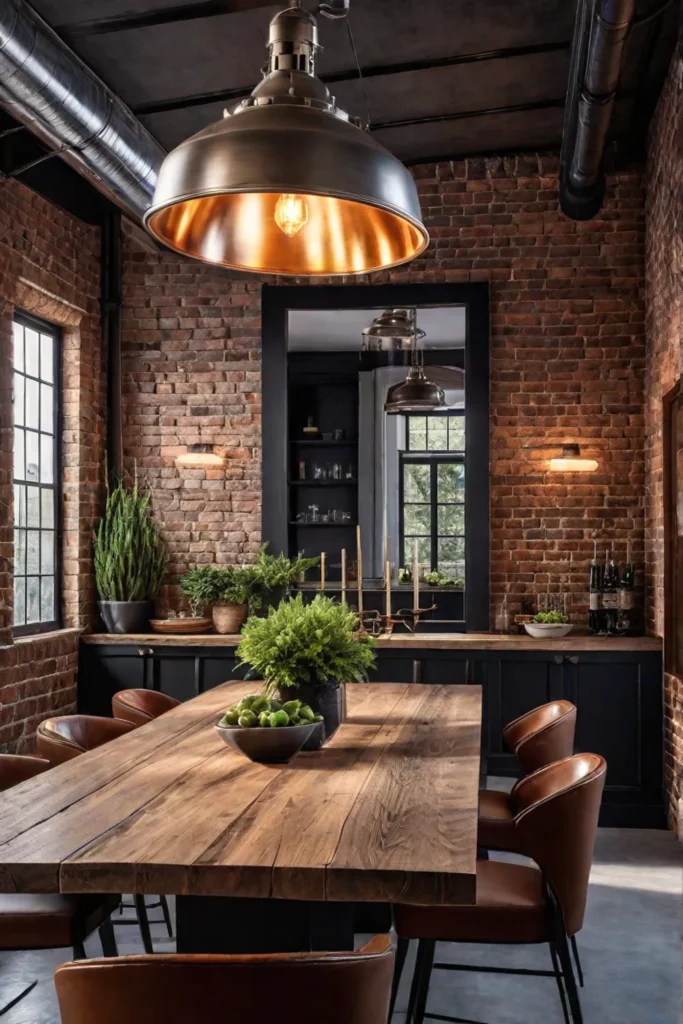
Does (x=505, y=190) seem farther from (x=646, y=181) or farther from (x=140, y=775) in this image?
(x=140, y=775)

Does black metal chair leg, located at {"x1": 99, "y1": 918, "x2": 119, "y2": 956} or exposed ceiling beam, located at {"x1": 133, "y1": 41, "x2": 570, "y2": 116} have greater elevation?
exposed ceiling beam, located at {"x1": 133, "y1": 41, "x2": 570, "y2": 116}

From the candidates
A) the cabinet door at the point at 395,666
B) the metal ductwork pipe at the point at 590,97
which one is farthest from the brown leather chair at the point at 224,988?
the cabinet door at the point at 395,666

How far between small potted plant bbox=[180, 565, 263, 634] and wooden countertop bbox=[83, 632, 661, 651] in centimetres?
11

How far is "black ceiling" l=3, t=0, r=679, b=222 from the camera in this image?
195 inches

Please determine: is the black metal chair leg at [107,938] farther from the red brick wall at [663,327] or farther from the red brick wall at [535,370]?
the red brick wall at [535,370]

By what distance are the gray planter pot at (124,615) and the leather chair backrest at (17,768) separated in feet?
10.5

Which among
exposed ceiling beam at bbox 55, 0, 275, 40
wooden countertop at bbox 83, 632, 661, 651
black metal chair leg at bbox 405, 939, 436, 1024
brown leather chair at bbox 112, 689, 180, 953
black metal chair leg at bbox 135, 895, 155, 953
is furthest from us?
wooden countertop at bbox 83, 632, 661, 651

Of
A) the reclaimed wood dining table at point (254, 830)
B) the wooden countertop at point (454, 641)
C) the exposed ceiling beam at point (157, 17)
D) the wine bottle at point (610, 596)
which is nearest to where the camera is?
the reclaimed wood dining table at point (254, 830)

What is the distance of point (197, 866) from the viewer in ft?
7.33

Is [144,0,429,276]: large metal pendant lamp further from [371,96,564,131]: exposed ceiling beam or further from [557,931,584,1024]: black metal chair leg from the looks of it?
[371,96,564,131]: exposed ceiling beam

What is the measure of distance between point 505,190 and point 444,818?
17.2ft

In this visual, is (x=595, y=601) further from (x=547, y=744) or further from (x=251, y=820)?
(x=251, y=820)

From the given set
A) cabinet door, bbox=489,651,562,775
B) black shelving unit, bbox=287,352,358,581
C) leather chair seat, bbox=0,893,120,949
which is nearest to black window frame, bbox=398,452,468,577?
black shelving unit, bbox=287,352,358,581

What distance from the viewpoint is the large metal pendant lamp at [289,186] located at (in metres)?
2.13
